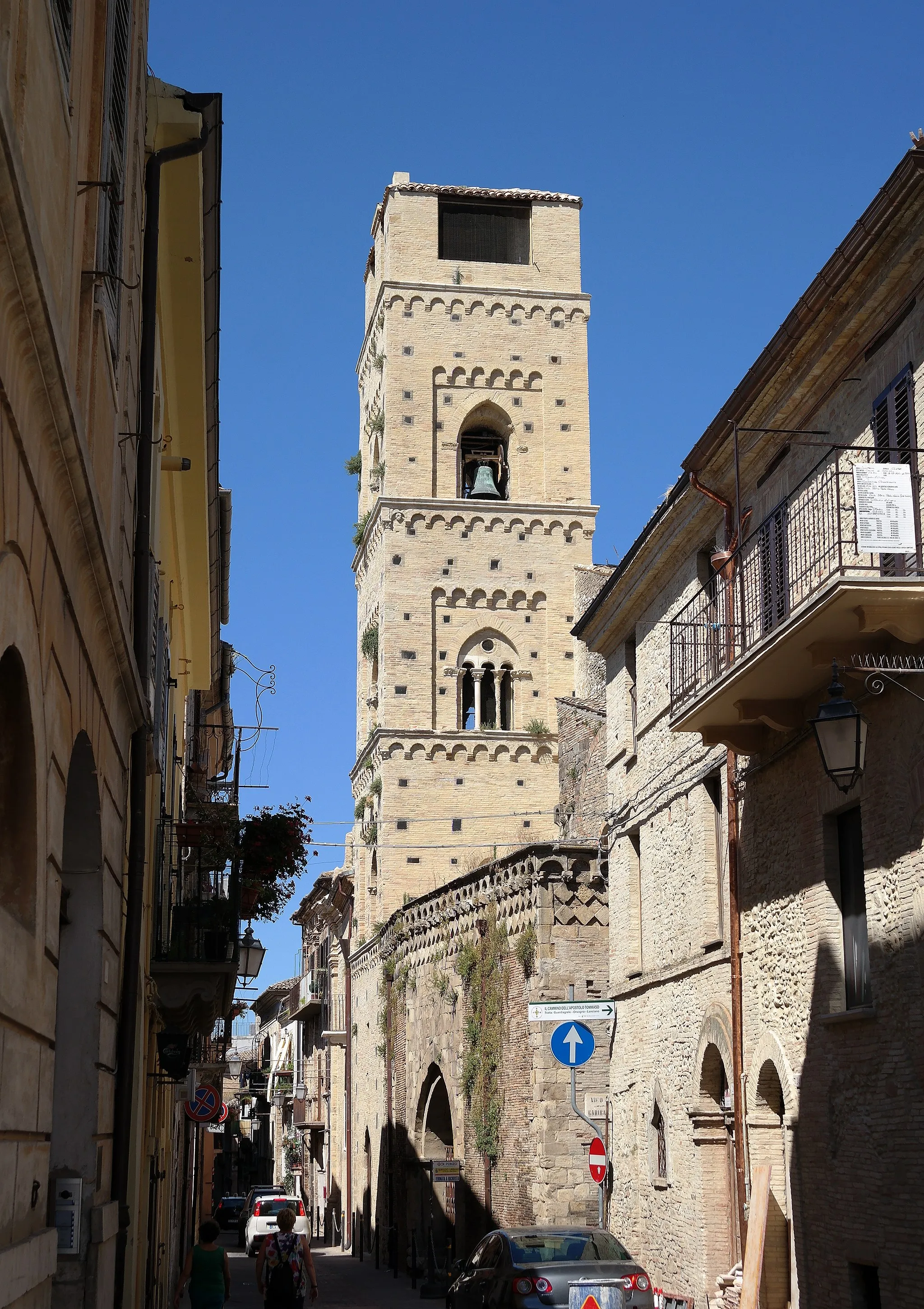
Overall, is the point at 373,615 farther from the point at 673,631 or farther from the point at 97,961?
the point at 97,961

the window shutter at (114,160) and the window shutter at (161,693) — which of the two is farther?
the window shutter at (161,693)

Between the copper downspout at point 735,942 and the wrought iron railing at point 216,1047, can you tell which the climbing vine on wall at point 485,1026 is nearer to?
Result: the wrought iron railing at point 216,1047

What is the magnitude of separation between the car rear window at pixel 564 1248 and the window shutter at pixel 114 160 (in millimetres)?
9445

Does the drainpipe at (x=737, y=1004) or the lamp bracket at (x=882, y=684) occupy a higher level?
the lamp bracket at (x=882, y=684)

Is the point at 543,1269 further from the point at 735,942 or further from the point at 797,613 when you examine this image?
the point at 797,613

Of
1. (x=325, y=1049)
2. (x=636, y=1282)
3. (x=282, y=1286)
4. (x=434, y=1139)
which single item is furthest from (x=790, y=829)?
(x=325, y=1049)

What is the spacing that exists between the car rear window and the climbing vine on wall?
1212 cm

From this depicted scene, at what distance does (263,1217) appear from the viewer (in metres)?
40.0

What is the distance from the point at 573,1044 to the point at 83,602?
37.7 ft

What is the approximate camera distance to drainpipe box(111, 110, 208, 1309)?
9.15 m

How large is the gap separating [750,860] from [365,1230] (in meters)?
26.9

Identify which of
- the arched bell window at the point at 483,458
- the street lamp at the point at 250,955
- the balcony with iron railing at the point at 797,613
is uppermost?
the arched bell window at the point at 483,458

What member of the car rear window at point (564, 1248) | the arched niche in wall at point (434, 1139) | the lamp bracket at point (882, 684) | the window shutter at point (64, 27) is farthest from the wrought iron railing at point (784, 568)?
the arched niche in wall at point (434, 1139)

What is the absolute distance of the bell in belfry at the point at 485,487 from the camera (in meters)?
43.7
